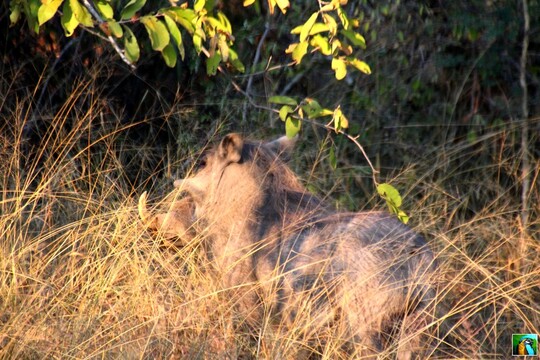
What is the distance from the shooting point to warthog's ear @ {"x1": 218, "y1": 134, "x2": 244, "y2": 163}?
4.55 m

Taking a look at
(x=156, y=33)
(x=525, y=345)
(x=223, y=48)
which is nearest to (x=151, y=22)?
(x=156, y=33)

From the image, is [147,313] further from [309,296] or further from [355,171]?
[355,171]

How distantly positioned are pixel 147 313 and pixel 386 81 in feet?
14.4

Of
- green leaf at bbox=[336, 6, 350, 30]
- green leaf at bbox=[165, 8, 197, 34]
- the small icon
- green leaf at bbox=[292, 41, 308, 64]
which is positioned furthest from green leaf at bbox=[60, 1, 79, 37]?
the small icon

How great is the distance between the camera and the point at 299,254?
408 centimetres

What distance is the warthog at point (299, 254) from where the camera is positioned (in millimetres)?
3893

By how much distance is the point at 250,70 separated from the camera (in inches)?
270

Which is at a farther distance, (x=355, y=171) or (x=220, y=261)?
(x=355, y=171)

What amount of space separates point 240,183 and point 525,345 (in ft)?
5.21

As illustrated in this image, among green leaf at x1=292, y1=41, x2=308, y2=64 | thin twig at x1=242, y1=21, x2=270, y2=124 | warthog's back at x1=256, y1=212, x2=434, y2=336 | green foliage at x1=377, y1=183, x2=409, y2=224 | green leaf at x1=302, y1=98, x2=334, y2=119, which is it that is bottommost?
thin twig at x1=242, y1=21, x2=270, y2=124

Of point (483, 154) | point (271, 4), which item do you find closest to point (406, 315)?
point (271, 4)

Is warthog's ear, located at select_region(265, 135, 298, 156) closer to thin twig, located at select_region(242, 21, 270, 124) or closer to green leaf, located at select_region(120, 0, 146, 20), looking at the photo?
green leaf, located at select_region(120, 0, 146, 20)

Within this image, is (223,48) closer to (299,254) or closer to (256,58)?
(299,254)

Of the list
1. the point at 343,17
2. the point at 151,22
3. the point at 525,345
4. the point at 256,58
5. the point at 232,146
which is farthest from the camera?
the point at 256,58
